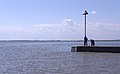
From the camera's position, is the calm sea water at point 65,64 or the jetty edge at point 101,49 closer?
the calm sea water at point 65,64

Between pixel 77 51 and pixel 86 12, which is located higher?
pixel 86 12

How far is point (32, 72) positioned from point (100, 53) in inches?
877

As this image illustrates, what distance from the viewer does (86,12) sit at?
52.9 meters

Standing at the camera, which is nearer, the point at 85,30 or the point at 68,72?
the point at 68,72

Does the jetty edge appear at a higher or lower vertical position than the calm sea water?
higher

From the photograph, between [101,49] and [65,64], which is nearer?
[65,64]

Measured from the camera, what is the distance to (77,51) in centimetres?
5159

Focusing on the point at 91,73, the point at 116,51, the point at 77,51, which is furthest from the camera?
the point at 77,51

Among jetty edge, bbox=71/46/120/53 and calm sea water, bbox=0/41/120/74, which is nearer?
calm sea water, bbox=0/41/120/74

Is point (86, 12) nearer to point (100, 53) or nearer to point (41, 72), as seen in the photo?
point (100, 53)

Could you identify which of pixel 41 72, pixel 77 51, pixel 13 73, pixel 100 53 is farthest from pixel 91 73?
pixel 77 51

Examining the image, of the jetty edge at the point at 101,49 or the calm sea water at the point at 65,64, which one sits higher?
the jetty edge at the point at 101,49

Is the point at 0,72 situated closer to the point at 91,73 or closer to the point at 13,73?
the point at 13,73

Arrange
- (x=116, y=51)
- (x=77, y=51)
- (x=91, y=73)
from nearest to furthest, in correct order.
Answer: (x=91, y=73) < (x=116, y=51) < (x=77, y=51)
